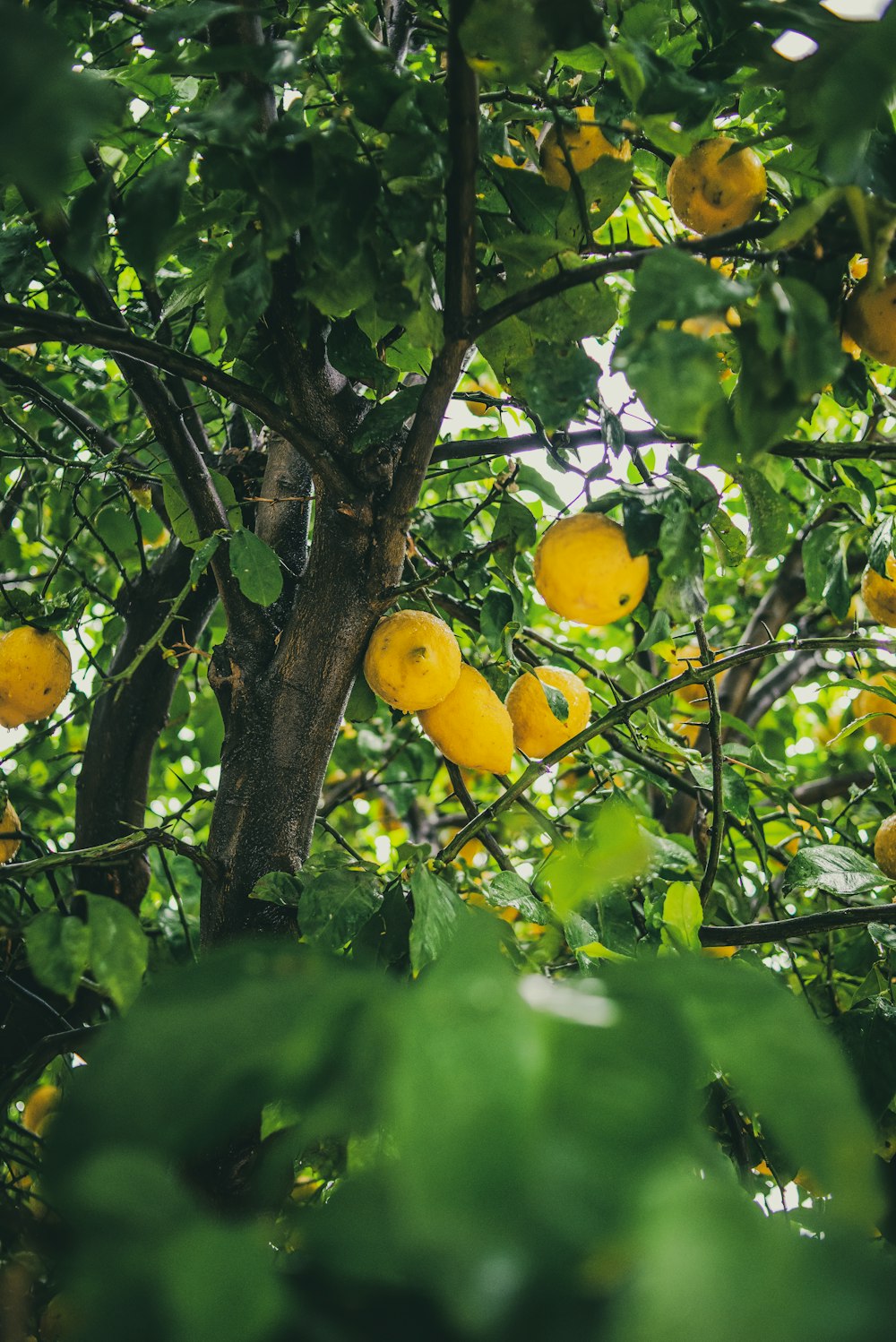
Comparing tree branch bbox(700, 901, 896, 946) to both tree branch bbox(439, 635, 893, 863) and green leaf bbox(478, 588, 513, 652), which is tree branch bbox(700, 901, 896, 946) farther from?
green leaf bbox(478, 588, 513, 652)

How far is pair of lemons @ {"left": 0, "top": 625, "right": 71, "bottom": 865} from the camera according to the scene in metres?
1.41

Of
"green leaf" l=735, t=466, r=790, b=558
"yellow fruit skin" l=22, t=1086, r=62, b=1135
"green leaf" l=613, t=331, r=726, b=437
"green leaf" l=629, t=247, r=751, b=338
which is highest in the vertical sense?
"green leaf" l=735, t=466, r=790, b=558

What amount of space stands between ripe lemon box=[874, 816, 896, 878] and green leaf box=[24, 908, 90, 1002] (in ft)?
3.71

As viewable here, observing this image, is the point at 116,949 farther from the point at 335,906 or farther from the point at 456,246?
the point at 456,246

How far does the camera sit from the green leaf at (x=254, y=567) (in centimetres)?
111

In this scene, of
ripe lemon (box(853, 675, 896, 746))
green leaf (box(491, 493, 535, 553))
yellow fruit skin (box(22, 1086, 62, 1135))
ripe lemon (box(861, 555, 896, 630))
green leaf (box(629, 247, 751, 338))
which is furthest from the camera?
ripe lemon (box(853, 675, 896, 746))

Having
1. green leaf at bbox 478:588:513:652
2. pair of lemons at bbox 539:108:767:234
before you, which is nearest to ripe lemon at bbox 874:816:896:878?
green leaf at bbox 478:588:513:652

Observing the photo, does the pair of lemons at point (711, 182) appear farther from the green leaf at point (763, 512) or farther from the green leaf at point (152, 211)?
the green leaf at point (152, 211)

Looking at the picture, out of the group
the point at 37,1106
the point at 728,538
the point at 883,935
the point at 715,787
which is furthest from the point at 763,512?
the point at 37,1106

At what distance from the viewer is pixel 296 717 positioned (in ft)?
3.80

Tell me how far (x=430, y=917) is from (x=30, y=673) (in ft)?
2.99

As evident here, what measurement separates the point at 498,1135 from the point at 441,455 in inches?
43.4

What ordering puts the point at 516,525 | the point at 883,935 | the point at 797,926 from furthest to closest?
the point at 516,525, the point at 883,935, the point at 797,926

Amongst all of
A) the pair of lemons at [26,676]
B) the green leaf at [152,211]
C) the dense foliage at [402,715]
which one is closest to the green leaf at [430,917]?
the dense foliage at [402,715]
